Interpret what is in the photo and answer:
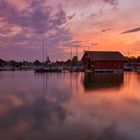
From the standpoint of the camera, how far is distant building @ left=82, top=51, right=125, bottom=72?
74500 millimetres

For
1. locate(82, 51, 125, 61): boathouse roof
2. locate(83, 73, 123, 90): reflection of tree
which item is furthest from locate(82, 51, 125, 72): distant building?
locate(83, 73, 123, 90): reflection of tree

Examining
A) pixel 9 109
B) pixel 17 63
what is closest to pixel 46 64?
pixel 17 63

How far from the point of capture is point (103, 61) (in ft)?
248

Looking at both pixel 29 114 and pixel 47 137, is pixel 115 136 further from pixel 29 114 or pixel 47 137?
pixel 29 114

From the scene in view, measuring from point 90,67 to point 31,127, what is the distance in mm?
66907

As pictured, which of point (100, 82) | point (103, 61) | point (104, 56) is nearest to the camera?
point (100, 82)

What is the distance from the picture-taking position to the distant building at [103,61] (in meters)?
74.5

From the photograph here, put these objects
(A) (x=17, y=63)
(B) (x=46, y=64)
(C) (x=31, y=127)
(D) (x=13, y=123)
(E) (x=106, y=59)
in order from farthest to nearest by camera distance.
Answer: (A) (x=17, y=63) < (B) (x=46, y=64) < (E) (x=106, y=59) < (D) (x=13, y=123) < (C) (x=31, y=127)

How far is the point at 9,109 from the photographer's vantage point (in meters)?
15.7

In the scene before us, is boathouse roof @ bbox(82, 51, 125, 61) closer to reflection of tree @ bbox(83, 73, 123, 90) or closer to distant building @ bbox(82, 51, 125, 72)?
distant building @ bbox(82, 51, 125, 72)

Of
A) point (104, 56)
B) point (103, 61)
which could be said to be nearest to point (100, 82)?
point (103, 61)

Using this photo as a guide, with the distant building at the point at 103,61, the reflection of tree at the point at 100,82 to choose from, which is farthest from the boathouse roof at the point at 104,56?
the reflection of tree at the point at 100,82

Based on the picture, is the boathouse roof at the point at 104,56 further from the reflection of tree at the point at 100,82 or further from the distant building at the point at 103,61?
the reflection of tree at the point at 100,82

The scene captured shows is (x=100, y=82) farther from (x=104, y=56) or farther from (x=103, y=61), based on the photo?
(x=104, y=56)
